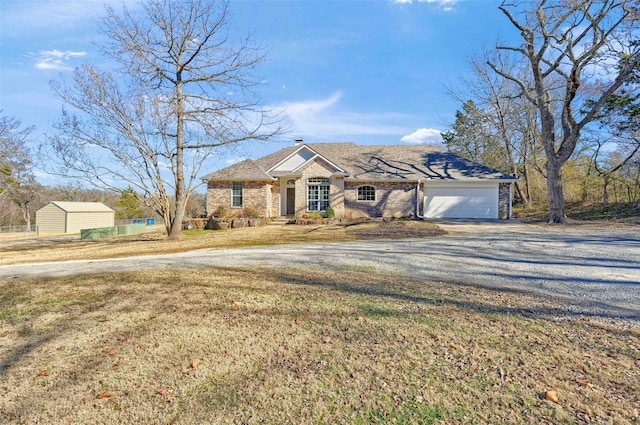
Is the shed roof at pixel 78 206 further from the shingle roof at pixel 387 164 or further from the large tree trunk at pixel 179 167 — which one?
the large tree trunk at pixel 179 167

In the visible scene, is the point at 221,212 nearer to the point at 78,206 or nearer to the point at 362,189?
the point at 362,189

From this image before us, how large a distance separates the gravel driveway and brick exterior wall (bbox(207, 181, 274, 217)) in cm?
1135

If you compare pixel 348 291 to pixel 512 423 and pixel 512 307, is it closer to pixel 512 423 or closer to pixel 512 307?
pixel 512 307

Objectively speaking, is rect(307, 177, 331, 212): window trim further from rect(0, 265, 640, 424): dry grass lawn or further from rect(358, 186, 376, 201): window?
rect(0, 265, 640, 424): dry grass lawn

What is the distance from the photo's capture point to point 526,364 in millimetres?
2664

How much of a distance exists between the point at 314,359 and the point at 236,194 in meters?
18.1

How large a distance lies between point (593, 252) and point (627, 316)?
508cm

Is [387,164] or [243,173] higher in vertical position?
[387,164]

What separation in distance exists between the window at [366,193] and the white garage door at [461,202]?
10.6 ft

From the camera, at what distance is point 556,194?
16000mm

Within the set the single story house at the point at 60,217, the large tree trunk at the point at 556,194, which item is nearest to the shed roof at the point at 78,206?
the single story house at the point at 60,217

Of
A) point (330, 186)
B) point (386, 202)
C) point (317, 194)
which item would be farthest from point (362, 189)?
point (317, 194)

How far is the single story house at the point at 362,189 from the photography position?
19.5 meters

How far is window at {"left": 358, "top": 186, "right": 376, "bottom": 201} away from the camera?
65.8 ft
